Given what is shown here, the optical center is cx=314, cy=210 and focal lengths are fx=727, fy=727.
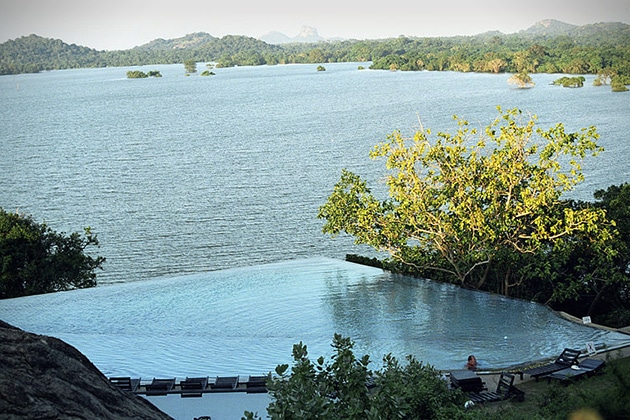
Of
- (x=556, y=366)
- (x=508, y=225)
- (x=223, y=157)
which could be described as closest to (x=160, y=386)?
(x=556, y=366)

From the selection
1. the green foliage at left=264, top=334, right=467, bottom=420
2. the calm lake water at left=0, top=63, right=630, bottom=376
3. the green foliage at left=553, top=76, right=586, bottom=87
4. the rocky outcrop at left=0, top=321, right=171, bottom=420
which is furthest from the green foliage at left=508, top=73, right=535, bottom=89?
the rocky outcrop at left=0, top=321, right=171, bottom=420

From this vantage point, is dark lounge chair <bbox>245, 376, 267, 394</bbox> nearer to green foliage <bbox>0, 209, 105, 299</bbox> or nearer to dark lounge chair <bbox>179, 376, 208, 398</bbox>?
dark lounge chair <bbox>179, 376, 208, 398</bbox>

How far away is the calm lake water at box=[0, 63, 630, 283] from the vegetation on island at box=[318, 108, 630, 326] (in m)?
3.05

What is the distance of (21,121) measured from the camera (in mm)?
85375

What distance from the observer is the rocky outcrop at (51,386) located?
4.76 meters

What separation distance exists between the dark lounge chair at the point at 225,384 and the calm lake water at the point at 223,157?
37.9ft

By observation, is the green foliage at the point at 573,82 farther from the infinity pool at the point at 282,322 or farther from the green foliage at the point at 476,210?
the infinity pool at the point at 282,322

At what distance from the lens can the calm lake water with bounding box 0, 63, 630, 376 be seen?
1419 centimetres

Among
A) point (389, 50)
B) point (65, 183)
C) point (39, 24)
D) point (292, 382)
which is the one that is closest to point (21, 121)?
point (65, 183)

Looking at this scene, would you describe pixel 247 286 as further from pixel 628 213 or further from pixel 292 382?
pixel 292 382

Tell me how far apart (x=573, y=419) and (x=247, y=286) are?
13.4 m

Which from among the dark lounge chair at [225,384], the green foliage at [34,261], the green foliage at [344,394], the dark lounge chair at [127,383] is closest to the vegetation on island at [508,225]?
the dark lounge chair at [225,384]

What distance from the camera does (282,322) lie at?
15469 mm

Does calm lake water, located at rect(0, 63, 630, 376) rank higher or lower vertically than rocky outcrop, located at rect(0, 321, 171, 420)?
lower
